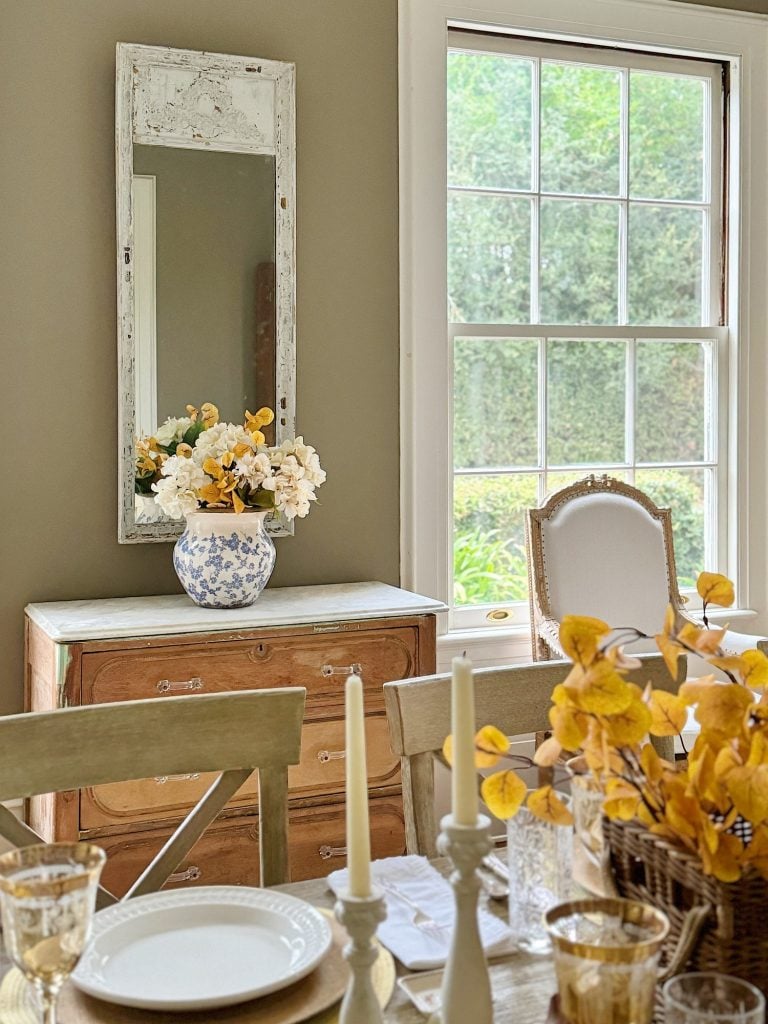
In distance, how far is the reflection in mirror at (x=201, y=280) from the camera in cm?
294

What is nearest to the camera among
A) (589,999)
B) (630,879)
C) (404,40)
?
(589,999)

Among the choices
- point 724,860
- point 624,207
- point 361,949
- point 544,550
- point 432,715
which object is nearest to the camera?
point 361,949

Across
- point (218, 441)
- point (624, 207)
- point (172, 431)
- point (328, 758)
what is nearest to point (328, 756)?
point (328, 758)

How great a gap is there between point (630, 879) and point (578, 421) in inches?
106

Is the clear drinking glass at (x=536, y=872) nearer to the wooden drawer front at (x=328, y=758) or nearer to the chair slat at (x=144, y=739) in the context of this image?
the chair slat at (x=144, y=739)

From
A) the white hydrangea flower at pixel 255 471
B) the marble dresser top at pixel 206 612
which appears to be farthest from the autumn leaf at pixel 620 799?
the white hydrangea flower at pixel 255 471

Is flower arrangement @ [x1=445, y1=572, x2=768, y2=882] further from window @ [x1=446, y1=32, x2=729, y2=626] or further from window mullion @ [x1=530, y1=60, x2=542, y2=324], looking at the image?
window mullion @ [x1=530, y1=60, x2=542, y2=324]

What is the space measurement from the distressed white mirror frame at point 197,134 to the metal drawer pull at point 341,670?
0.58 meters

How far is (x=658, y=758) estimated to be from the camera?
0.98 meters

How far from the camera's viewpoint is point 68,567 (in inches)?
116

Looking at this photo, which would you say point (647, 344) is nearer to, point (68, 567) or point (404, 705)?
point (68, 567)

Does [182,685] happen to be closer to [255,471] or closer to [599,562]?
[255,471]

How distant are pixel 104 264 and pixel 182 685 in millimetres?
1142

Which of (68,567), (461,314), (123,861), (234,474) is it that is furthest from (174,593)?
(461,314)
